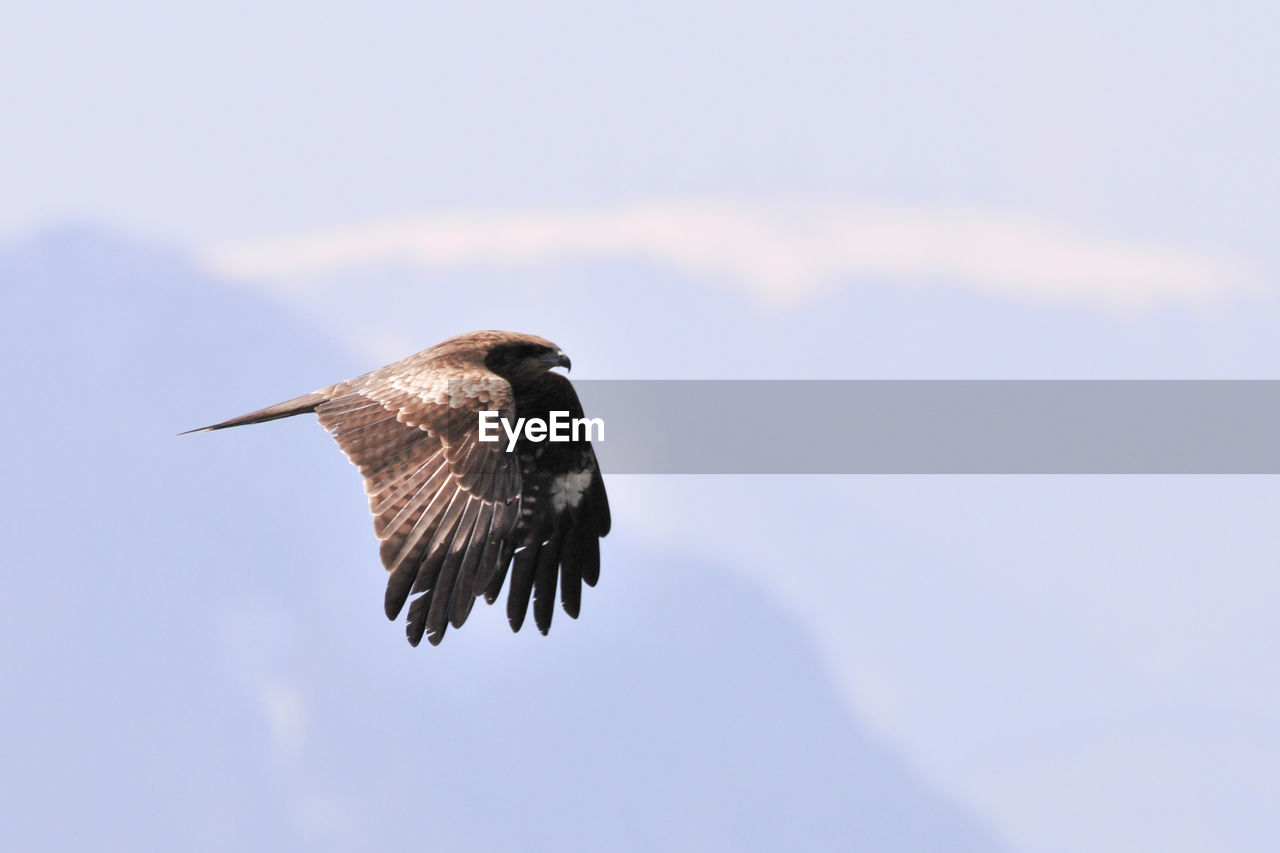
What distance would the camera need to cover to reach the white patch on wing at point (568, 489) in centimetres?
1759

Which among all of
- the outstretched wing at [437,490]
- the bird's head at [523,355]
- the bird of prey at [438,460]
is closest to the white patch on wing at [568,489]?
the bird of prey at [438,460]

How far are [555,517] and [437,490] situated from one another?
2.73 metres

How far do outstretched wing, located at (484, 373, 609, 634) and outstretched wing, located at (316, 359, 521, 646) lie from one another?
5.96 ft

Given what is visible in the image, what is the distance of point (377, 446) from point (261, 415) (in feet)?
5.69

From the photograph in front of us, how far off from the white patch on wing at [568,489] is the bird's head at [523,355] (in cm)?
137

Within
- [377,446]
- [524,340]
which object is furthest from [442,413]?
[524,340]

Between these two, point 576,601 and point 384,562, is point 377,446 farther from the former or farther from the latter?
point 576,601

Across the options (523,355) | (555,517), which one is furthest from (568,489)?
(523,355)

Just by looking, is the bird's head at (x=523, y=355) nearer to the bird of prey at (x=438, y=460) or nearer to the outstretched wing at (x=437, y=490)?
the bird of prey at (x=438, y=460)

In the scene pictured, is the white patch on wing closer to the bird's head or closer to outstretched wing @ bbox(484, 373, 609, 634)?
outstretched wing @ bbox(484, 373, 609, 634)

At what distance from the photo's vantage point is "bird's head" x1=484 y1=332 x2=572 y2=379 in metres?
16.6

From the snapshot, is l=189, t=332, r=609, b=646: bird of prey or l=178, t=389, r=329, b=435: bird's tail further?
l=178, t=389, r=329, b=435: bird's tail

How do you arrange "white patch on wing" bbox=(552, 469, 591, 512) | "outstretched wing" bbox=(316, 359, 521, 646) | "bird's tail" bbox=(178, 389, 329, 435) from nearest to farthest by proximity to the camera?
"outstretched wing" bbox=(316, 359, 521, 646)
"bird's tail" bbox=(178, 389, 329, 435)
"white patch on wing" bbox=(552, 469, 591, 512)

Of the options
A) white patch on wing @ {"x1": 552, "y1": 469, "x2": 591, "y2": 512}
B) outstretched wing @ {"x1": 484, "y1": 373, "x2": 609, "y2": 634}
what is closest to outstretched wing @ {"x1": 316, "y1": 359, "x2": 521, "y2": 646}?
outstretched wing @ {"x1": 484, "y1": 373, "x2": 609, "y2": 634}
